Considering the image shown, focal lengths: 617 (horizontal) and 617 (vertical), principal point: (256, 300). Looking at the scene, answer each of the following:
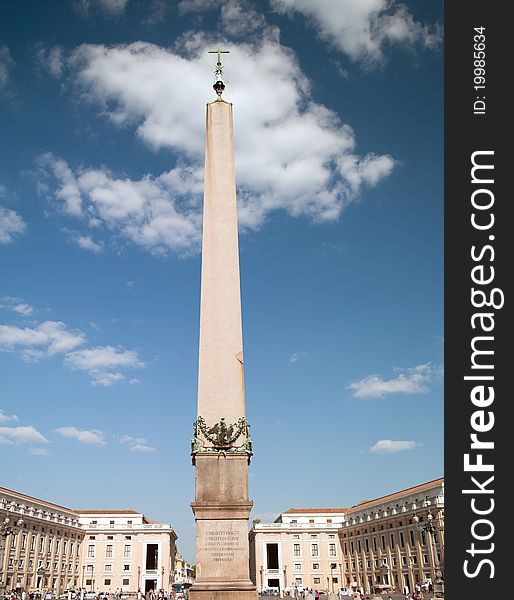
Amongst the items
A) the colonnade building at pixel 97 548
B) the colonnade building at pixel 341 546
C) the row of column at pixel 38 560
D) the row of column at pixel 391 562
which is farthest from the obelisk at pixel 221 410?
the colonnade building at pixel 97 548

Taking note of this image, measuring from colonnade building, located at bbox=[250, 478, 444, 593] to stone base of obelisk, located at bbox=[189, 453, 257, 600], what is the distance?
59.2 meters

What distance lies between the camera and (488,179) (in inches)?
382

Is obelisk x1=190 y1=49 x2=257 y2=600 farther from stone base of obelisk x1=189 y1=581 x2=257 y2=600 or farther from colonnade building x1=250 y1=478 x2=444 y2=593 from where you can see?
colonnade building x1=250 y1=478 x2=444 y2=593

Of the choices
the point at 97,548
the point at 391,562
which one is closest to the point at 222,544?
the point at 391,562

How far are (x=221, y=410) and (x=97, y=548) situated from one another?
8390 cm

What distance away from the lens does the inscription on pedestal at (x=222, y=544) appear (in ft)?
48.8

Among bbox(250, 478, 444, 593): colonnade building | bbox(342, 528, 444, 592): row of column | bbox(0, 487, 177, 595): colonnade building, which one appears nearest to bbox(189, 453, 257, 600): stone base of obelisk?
bbox(342, 528, 444, 592): row of column

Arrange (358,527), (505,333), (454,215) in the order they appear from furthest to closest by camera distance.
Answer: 1. (358,527)
2. (454,215)
3. (505,333)

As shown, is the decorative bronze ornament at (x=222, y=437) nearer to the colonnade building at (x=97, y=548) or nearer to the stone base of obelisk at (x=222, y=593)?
the stone base of obelisk at (x=222, y=593)

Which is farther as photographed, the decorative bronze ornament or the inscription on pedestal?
the decorative bronze ornament

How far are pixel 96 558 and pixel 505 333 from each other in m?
92.2

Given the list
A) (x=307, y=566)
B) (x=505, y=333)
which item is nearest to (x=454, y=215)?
(x=505, y=333)

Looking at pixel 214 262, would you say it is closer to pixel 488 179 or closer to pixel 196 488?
pixel 196 488

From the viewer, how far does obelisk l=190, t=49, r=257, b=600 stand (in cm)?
1482
